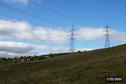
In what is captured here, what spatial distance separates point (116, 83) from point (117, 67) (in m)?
11.7

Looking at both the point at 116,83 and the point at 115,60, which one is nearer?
the point at 116,83

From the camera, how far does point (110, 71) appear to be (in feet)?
177

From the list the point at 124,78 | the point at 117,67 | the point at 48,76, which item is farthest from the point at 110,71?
the point at 48,76

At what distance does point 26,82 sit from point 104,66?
61.6 feet

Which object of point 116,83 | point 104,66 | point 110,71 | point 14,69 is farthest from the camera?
point 14,69

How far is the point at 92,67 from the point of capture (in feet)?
194

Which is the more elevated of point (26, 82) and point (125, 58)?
point (125, 58)

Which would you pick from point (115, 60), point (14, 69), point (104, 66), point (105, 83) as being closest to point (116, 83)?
point (105, 83)

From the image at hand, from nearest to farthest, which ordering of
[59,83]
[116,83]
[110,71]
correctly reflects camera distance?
[116,83] → [59,83] → [110,71]

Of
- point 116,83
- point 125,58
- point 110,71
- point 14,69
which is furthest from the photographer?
point 14,69

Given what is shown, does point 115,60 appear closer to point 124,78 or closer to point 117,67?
point 117,67

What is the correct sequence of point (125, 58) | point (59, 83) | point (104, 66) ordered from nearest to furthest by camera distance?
point (59, 83) < point (104, 66) < point (125, 58)

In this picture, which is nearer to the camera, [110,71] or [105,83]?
[105,83]

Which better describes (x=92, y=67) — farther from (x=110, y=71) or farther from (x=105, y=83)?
(x=105, y=83)
